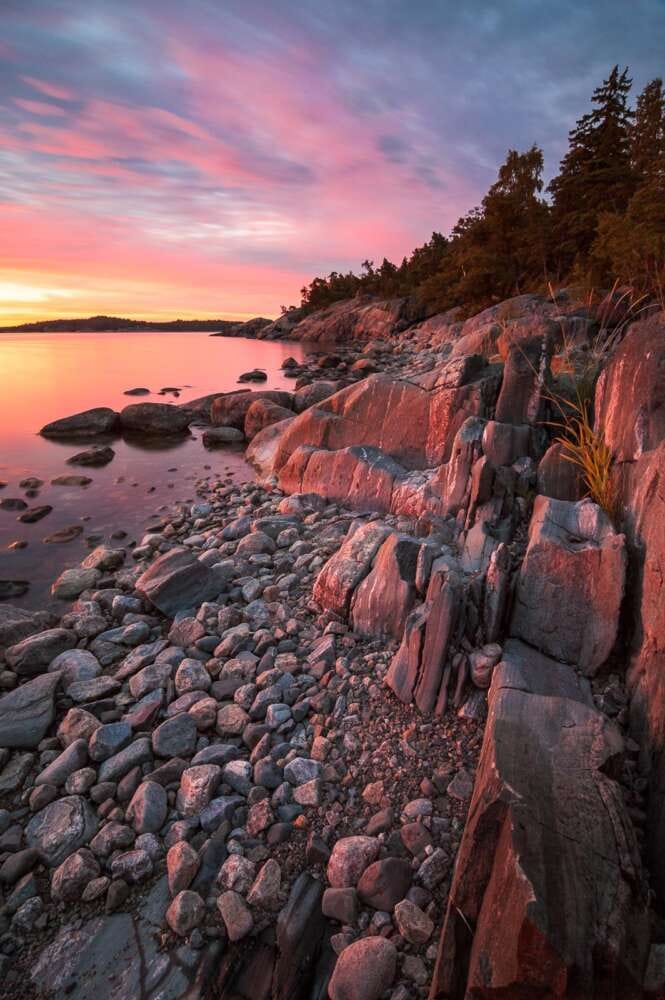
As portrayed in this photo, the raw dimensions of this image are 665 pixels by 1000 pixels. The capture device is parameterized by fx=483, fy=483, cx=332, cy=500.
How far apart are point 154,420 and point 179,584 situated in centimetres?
1492

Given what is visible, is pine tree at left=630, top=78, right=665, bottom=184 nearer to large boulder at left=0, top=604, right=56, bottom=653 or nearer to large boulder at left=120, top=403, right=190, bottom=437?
large boulder at left=120, top=403, right=190, bottom=437

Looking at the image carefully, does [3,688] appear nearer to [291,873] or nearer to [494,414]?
[291,873]

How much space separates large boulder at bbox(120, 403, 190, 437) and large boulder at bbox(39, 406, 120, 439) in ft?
1.92

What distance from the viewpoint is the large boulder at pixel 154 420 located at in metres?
19.5

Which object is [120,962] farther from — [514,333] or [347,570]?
[514,333]

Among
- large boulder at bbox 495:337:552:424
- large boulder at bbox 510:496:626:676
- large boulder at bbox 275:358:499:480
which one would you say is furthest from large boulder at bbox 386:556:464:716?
large boulder at bbox 275:358:499:480

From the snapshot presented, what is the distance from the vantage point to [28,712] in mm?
4535

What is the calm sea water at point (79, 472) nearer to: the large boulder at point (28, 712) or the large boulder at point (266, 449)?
the large boulder at point (266, 449)

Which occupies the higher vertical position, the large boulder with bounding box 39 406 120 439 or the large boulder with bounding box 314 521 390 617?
the large boulder with bounding box 314 521 390 617

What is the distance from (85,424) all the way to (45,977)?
19.5 m

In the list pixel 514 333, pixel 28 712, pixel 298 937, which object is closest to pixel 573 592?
pixel 298 937

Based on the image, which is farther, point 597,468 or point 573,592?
point 597,468

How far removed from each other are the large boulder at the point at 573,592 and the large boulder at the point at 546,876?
3.78 ft

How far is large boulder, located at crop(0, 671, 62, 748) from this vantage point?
4.30m
